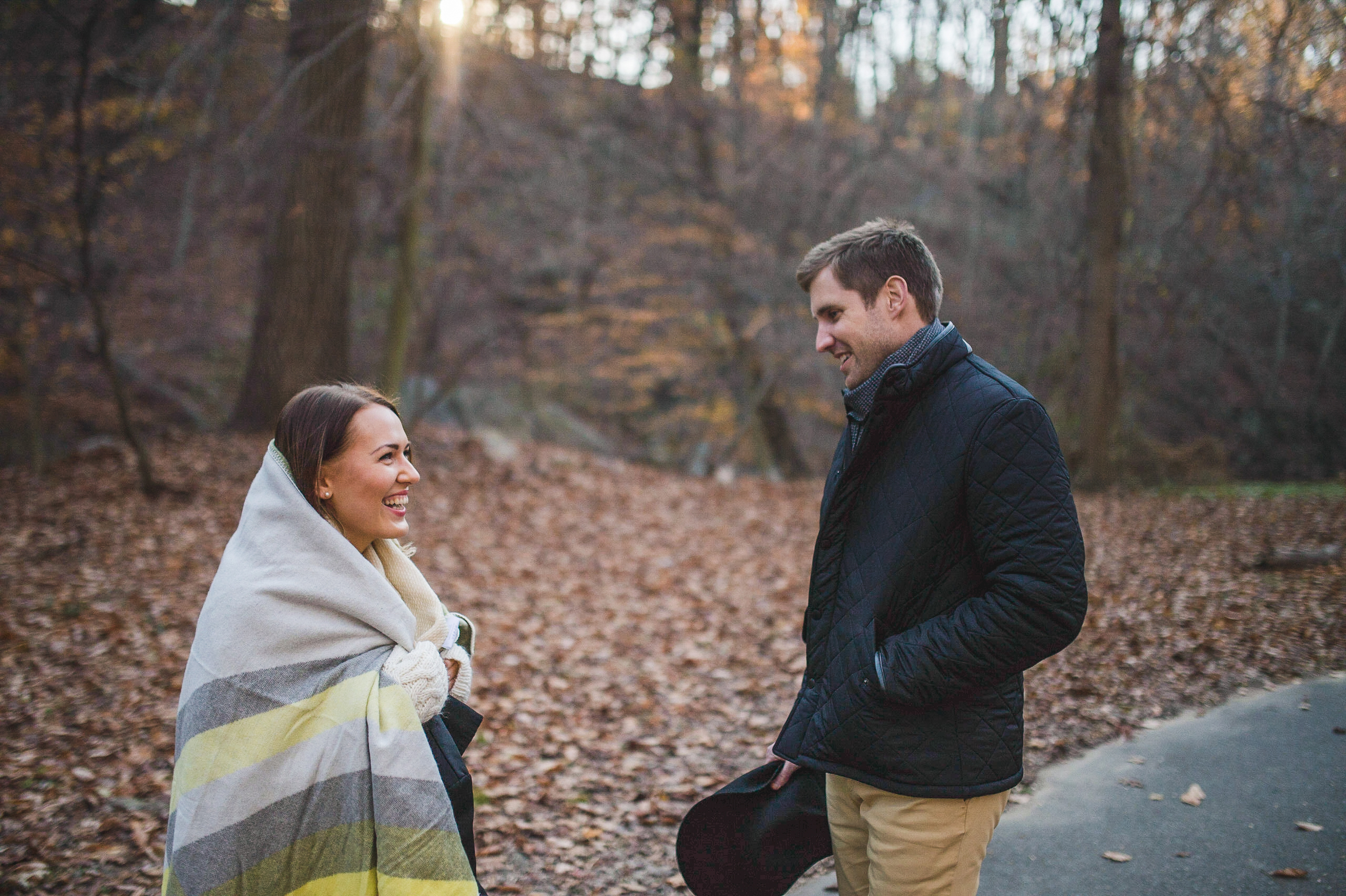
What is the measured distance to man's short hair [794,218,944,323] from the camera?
7.40 ft

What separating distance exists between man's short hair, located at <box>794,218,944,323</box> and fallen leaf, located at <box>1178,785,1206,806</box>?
313 centimetres

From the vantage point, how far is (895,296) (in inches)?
89.3

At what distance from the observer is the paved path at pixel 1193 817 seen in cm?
341

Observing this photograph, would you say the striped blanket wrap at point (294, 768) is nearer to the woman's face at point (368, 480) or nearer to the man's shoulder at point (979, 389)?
the woman's face at point (368, 480)

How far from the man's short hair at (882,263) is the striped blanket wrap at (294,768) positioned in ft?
4.95

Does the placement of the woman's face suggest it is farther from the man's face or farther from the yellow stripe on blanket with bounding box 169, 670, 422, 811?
the man's face

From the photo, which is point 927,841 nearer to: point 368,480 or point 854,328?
point 854,328

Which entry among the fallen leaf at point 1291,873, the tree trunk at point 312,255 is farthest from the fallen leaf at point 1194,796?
the tree trunk at point 312,255

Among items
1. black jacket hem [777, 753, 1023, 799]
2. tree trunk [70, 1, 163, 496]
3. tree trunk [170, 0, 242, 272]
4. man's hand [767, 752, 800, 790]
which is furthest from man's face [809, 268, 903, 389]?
tree trunk [70, 1, 163, 496]

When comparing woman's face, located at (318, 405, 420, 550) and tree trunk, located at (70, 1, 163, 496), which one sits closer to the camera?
woman's face, located at (318, 405, 420, 550)

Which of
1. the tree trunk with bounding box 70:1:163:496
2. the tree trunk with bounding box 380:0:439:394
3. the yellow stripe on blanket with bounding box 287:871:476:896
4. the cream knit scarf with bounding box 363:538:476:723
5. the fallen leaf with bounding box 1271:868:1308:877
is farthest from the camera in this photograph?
the tree trunk with bounding box 380:0:439:394

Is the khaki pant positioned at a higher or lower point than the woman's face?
lower

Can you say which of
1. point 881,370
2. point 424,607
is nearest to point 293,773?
point 424,607

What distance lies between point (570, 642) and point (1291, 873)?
4712mm
